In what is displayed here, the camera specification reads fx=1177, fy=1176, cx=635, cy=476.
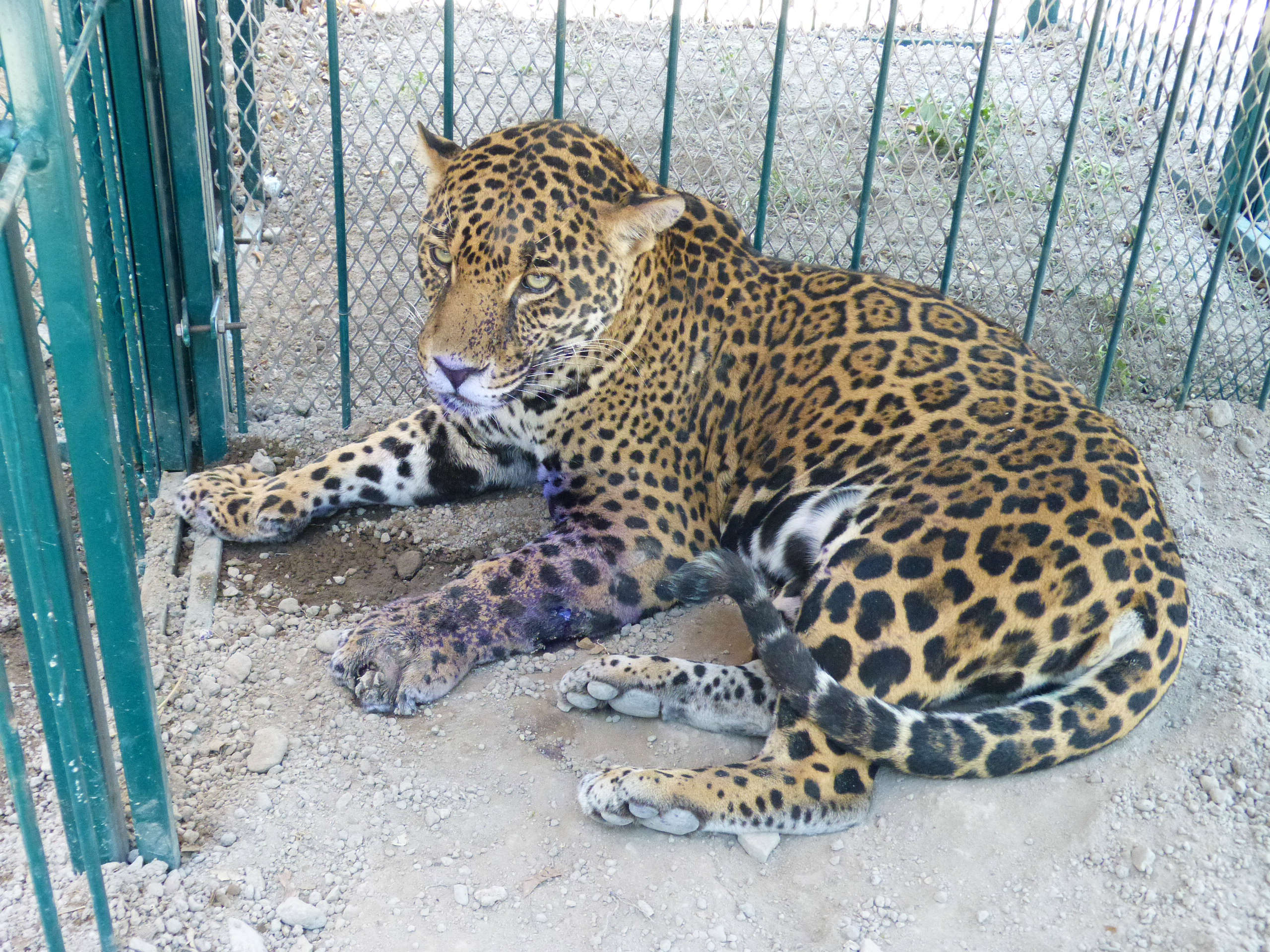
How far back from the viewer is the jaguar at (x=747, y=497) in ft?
13.3

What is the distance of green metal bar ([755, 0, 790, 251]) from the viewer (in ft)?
18.5

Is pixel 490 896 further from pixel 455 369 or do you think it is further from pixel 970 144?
pixel 970 144

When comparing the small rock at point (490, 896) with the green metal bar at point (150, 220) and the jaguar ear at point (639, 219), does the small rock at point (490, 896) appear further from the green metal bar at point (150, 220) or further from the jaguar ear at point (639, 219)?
the green metal bar at point (150, 220)

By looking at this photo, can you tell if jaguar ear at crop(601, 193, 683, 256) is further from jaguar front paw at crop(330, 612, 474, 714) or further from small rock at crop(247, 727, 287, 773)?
small rock at crop(247, 727, 287, 773)

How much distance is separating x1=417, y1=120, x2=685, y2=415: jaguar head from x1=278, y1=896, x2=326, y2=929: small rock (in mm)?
2015

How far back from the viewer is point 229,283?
5711 millimetres

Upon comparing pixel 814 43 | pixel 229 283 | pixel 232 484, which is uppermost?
pixel 814 43

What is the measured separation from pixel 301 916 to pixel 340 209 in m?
3.44

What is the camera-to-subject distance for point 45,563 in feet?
9.02

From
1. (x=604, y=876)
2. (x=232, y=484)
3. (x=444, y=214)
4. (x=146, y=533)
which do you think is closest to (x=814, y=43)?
(x=444, y=214)

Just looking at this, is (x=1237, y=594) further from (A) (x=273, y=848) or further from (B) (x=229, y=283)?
(B) (x=229, y=283)

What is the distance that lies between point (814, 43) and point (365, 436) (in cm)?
338

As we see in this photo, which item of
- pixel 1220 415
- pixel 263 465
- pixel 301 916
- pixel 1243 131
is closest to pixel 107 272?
pixel 263 465

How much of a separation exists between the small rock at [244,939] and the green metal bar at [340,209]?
3.20 meters
